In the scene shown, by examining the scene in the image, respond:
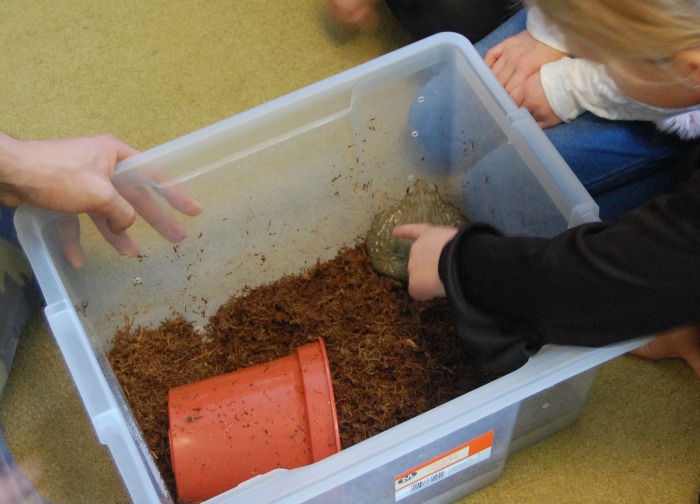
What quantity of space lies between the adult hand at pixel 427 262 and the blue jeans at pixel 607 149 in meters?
0.19

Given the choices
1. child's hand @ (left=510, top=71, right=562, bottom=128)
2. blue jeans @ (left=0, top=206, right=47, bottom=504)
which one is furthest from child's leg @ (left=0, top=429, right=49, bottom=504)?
child's hand @ (left=510, top=71, right=562, bottom=128)

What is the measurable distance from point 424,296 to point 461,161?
0.24 metres

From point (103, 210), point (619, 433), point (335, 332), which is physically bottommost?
point (619, 433)

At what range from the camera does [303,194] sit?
991mm

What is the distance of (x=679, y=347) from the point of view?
971 mm

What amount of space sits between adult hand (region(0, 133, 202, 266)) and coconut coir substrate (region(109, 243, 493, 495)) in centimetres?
18

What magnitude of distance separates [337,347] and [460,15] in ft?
1.77

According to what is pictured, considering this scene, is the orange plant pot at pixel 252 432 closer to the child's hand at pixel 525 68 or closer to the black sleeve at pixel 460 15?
the child's hand at pixel 525 68

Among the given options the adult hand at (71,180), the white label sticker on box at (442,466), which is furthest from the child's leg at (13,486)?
the white label sticker on box at (442,466)

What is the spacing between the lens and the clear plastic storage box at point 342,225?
69 cm

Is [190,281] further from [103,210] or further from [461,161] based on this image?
[461,161]

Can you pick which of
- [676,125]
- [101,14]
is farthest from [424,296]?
[101,14]

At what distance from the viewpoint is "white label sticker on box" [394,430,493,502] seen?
774mm

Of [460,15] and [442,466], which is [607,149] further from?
[442,466]
